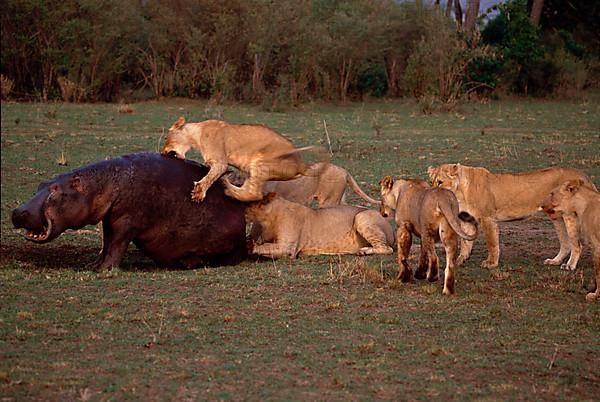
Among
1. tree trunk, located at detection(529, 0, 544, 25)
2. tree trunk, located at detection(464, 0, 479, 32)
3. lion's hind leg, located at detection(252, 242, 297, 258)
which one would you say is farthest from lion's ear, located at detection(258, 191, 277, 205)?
tree trunk, located at detection(529, 0, 544, 25)

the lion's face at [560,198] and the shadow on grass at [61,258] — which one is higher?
the lion's face at [560,198]

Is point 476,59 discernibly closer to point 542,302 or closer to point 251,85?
point 251,85

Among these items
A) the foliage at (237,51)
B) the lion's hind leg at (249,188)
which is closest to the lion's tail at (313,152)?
the lion's hind leg at (249,188)

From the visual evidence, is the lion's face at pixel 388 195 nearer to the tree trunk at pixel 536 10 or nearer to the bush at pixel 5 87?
the bush at pixel 5 87

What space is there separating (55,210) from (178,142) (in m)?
1.51

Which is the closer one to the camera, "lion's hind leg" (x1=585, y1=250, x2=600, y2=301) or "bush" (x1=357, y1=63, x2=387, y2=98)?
"lion's hind leg" (x1=585, y1=250, x2=600, y2=301)

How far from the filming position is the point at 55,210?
327 inches

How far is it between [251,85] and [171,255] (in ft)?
58.1

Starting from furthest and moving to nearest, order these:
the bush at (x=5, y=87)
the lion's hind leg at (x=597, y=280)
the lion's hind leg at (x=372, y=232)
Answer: the bush at (x=5, y=87), the lion's hind leg at (x=372, y=232), the lion's hind leg at (x=597, y=280)

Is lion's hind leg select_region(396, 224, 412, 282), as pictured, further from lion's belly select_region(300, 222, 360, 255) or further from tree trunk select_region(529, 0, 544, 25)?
tree trunk select_region(529, 0, 544, 25)

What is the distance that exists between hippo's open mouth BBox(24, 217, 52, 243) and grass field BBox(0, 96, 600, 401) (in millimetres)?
275

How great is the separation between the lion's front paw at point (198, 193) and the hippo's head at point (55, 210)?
0.91 m

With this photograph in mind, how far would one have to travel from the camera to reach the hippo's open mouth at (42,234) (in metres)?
8.30

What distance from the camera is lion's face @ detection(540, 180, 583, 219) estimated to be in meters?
8.59
